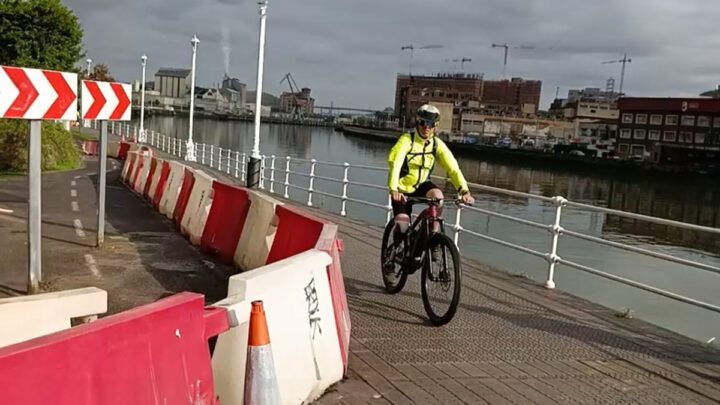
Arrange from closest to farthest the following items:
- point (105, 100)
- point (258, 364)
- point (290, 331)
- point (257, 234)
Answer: point (258, 364), point (290, 331), point (257, 234), point (105, 100)

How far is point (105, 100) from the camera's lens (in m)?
9.52

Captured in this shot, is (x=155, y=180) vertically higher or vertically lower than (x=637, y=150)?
lower

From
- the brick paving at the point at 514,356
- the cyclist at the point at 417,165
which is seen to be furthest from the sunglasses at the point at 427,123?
the brick paving at the point at 514,356

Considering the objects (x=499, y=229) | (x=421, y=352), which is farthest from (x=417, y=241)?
(x=499, y=229)

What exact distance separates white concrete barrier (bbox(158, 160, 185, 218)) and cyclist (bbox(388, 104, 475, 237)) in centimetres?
677

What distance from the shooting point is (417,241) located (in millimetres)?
6547

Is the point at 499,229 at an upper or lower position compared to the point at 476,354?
lower

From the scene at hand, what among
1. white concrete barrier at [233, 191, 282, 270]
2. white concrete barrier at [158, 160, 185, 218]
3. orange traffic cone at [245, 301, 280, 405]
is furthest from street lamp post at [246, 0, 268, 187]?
orange traffic cone at [245, 301, 280, 405]

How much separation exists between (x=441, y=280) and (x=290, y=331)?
2375mm

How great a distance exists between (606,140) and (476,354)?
125527 millimetres

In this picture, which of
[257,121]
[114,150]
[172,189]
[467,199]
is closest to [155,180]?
[172,189]

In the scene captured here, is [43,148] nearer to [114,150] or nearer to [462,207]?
[114,150]

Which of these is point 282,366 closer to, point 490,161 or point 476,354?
point 476,354

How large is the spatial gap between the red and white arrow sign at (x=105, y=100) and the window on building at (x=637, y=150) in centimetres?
10124
